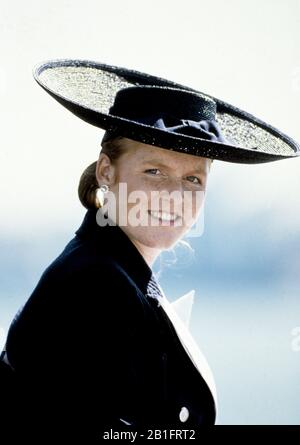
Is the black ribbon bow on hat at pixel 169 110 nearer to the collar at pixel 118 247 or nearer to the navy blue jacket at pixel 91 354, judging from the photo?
the collar at pixel 118 247

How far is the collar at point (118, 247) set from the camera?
1882 millimetres

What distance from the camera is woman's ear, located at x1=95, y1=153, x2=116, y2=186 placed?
2.05 meters

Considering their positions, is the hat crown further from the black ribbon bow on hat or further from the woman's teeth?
the woman's teeth

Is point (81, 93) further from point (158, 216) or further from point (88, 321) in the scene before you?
point (88, 321)

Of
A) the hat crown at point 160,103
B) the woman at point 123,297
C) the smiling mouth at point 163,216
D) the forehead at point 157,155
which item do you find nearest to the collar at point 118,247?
the woman at point 123,297

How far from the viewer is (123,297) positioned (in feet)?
5.66

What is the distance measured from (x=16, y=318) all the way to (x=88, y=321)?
318mm

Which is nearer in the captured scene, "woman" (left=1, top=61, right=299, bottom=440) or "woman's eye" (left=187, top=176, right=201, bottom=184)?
"woman" (left=1, top=61, right=299, bottom=440)

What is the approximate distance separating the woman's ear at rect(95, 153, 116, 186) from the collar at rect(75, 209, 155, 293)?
153 millimetres

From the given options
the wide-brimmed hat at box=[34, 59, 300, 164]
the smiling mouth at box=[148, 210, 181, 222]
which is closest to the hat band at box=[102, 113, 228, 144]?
the wide-brimmed hat at box=[34, 59, 300, 164]

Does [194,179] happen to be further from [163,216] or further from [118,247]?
[118,247]

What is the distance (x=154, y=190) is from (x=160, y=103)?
0.29m

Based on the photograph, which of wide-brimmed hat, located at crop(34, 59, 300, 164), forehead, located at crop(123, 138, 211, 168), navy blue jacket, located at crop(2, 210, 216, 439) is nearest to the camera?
navy blue jacket, located at crop(2, 210, 216, 439)
